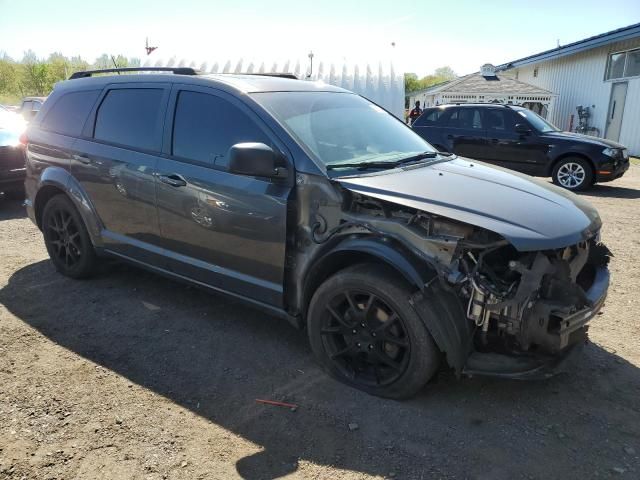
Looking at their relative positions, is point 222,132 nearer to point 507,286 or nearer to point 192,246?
point 192,246

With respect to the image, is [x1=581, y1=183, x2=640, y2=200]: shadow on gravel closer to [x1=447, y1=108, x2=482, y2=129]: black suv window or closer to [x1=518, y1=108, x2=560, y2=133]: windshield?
[x1=518, y1=108, x2=560, y2=133]: windshield

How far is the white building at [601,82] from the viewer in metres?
17.5

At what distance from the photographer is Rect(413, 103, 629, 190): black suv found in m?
10.3

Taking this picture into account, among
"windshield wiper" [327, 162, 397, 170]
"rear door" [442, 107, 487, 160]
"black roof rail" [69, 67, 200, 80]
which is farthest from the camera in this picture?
"rear door" [442, 107, 487, 160]

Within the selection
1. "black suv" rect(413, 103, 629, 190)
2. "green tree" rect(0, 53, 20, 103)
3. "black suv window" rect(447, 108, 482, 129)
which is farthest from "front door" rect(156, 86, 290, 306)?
"green tree" rect(0, 53, 20, 103)

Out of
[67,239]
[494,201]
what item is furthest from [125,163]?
[494,201]

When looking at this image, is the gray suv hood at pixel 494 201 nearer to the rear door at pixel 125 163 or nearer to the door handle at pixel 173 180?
the door handle at pixel 173 180

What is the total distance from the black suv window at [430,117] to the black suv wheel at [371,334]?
9.58 metres

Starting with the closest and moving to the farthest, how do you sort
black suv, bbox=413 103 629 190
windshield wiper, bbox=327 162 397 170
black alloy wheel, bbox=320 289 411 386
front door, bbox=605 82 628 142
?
black alloy wheel, bbox=320 289 411 386
windshield wiper, bbox=327 162 397 170
black suv, bbox=413 103 629 190
front door, bbox=605 82 628 142

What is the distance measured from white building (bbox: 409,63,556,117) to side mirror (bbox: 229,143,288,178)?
68.2 feet

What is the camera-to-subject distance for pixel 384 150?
3732 millimetres

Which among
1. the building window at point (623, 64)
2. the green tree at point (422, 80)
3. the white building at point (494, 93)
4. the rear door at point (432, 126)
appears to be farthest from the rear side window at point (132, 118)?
the green tree at point (422, 80)

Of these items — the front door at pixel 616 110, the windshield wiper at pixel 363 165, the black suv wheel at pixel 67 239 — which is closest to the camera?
the windshield wiper at pixel 363 165

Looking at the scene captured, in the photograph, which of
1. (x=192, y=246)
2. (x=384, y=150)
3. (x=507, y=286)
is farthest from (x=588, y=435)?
(x=192, y=246)
